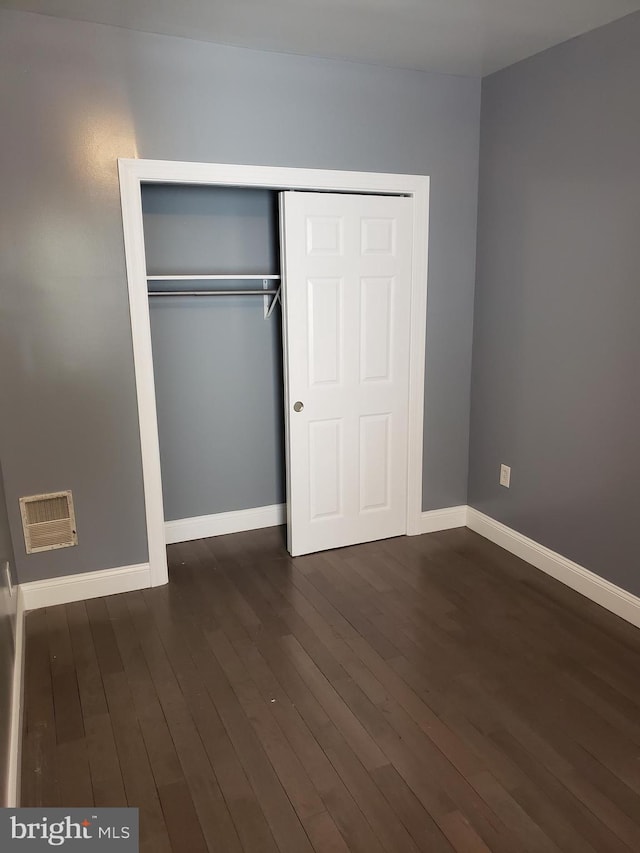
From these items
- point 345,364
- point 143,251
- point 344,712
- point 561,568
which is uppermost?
point 143,251

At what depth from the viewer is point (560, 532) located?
3.38 metres

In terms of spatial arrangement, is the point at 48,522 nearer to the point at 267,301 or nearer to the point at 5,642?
the point at 5,642

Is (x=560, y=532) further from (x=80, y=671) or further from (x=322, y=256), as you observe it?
(x=80, y=671)

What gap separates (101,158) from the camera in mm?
2914

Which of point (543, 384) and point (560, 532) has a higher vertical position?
point (543, 384)

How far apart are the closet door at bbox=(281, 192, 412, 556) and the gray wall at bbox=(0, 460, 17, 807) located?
1.48 meters

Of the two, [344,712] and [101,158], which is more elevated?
[101,158]

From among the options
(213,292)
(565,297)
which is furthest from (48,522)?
(565,297)

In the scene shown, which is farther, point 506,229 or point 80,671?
point 506,229

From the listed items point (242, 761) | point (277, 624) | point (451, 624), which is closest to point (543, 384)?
point (451, 624)

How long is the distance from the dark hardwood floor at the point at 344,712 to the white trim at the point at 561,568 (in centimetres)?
8

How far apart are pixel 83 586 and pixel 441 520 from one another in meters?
2.15

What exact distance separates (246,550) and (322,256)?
1.75m

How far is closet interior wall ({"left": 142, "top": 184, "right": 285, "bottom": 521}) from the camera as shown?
3.66 metres
